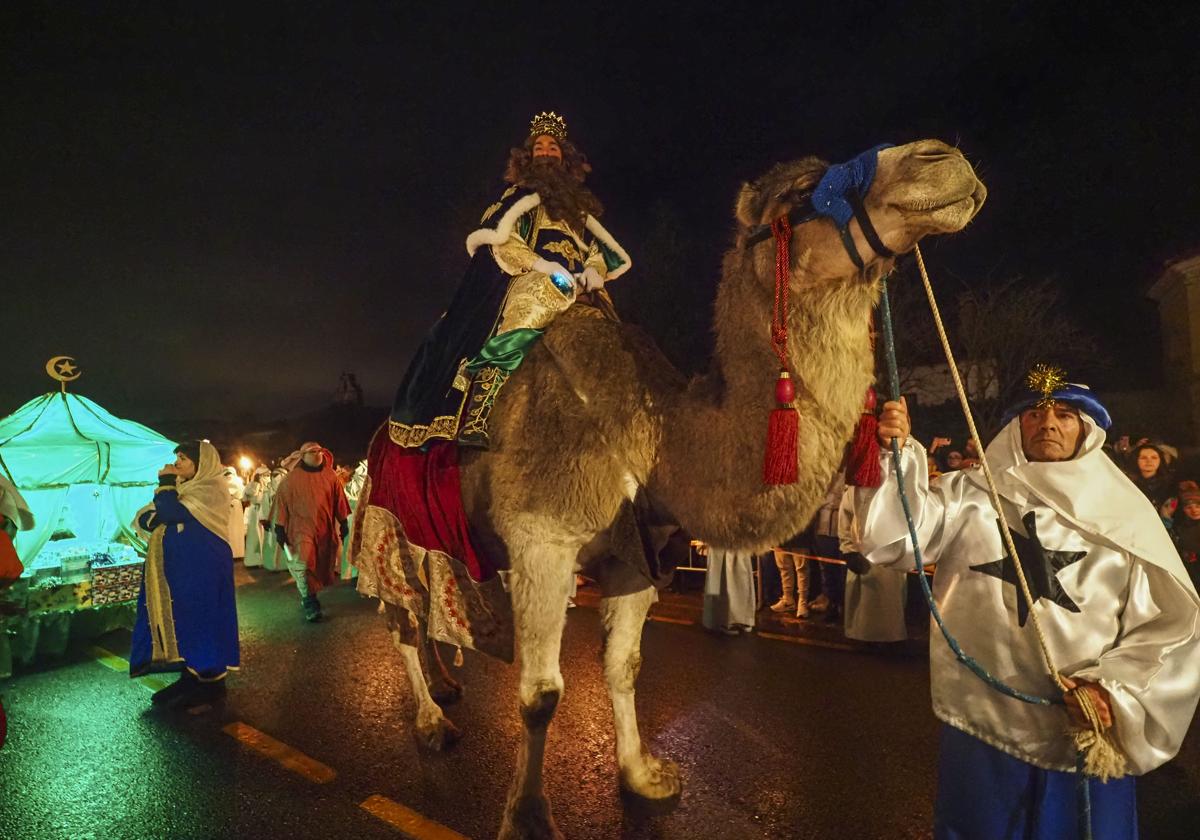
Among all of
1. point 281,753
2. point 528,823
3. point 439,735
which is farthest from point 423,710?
point 528,823

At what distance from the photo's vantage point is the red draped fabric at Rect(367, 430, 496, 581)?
137 inches

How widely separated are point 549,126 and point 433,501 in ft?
7.26

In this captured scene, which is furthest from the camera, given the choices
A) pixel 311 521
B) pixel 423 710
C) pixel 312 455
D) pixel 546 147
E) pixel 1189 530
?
pixel 312 455

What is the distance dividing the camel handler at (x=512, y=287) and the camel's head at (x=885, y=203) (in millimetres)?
1278

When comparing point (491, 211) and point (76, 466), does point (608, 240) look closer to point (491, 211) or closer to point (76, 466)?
point (491, 211)

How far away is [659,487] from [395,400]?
1.83 meters

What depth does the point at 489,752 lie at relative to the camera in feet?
13.6

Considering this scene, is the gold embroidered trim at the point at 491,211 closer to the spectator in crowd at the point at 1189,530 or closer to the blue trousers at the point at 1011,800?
the blue trousers at the point at 1011,800

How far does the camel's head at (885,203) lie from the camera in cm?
192

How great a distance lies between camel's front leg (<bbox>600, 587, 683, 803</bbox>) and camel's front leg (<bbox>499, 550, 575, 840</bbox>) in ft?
1.80

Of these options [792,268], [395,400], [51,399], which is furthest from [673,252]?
[792,268]

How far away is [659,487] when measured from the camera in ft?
9.45

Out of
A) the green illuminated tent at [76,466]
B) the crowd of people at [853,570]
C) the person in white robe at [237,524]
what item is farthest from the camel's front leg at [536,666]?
the person in white robe at [237,524]

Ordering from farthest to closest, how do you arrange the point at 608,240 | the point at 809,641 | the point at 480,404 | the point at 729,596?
the point at 729,596 → the point at 809,641 → the point at 608,240 → the point at 480,404
